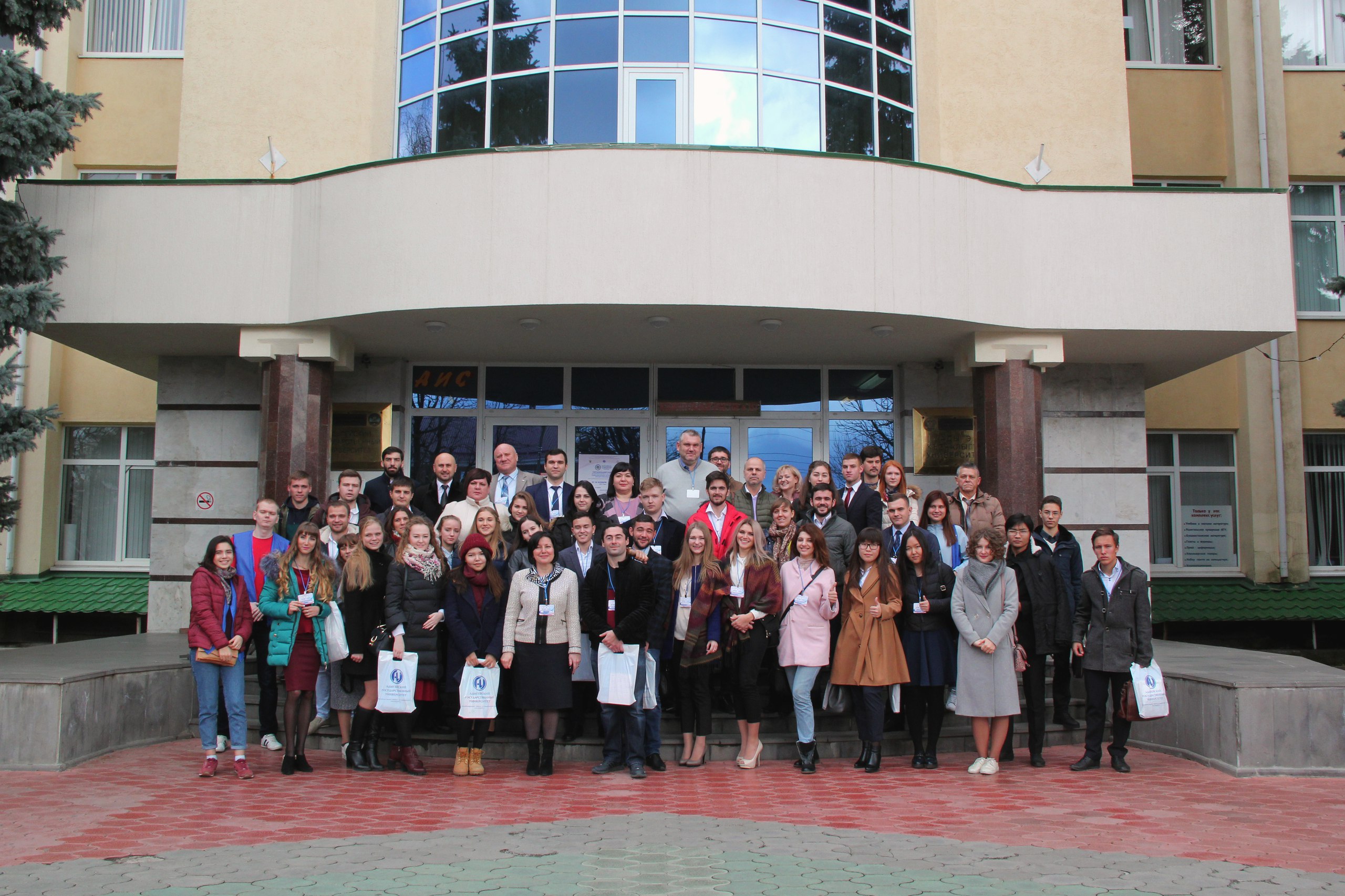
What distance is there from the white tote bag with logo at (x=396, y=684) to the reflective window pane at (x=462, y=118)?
5929mm

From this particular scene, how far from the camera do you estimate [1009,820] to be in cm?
650

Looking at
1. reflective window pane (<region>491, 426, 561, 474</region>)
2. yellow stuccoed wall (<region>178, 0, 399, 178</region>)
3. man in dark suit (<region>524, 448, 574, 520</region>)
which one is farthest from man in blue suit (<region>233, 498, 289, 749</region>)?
yellow stuccoed wall (<region>178, 0, 399, 178</region>)

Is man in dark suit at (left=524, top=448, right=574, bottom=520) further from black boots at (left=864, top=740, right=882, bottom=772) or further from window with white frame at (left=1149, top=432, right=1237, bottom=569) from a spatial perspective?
window with white frame at (left=1149, top=432, right=1237, bottom=569)

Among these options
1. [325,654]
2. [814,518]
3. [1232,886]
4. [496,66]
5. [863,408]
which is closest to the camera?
→ [1232,886]

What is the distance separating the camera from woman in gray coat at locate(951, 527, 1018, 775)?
804 cm

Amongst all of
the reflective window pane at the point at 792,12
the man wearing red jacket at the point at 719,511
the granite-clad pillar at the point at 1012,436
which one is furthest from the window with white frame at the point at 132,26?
the granite-clad pillar at the point at 1012,436

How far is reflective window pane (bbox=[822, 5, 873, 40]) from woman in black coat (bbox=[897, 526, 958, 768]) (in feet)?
20.5

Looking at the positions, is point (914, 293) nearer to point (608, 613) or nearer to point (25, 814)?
point (608, 613)

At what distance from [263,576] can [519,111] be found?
565cm

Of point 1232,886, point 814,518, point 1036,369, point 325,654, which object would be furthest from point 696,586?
point 1036,369

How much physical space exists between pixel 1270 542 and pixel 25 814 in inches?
594

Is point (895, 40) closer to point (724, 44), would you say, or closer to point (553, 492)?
point (724, 44)

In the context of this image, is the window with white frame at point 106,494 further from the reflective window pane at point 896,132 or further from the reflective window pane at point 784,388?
the reflective window pane at point 896,132

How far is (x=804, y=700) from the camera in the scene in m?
8.16
